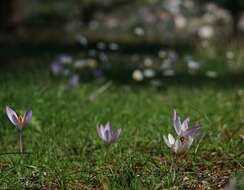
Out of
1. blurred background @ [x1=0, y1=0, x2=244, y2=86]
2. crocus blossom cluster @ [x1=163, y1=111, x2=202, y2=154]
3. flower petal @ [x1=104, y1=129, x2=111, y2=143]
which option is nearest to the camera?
crocus blossom cluster @ [x1=163, y1=111, x2=202, y2=154]

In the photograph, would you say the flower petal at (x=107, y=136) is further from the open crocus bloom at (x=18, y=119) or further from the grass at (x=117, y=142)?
the open crocus bloom at (x=18, y=119)

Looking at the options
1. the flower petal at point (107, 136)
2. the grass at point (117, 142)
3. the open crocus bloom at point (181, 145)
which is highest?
the open crocus bloom at point (181, 145)

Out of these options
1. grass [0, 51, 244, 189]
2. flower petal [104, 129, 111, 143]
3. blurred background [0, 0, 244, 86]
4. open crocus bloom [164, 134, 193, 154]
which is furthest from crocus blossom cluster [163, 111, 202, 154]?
blurred background [0, 0, 244, 86]

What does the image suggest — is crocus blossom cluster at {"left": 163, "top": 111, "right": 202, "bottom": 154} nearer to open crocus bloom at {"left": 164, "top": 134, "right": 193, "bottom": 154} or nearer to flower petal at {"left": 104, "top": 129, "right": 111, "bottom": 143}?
open crocus bloom at {"left": 164, "top": 134, "right": 193, "bottom": 154}

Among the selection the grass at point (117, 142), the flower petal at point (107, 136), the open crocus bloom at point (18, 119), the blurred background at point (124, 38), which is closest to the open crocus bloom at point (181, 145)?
the grass at point (117, 142)

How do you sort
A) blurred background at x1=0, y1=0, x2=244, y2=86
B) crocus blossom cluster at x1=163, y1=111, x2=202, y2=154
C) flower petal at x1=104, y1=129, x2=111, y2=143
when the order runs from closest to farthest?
crocus blossom cluster at x1=163, y1=111, x2=202, y2=154, flower petal at x1=104, y1=129, x2=111, y2=143, blurred background at x1=0, y1=0, x2=244, y2=86
